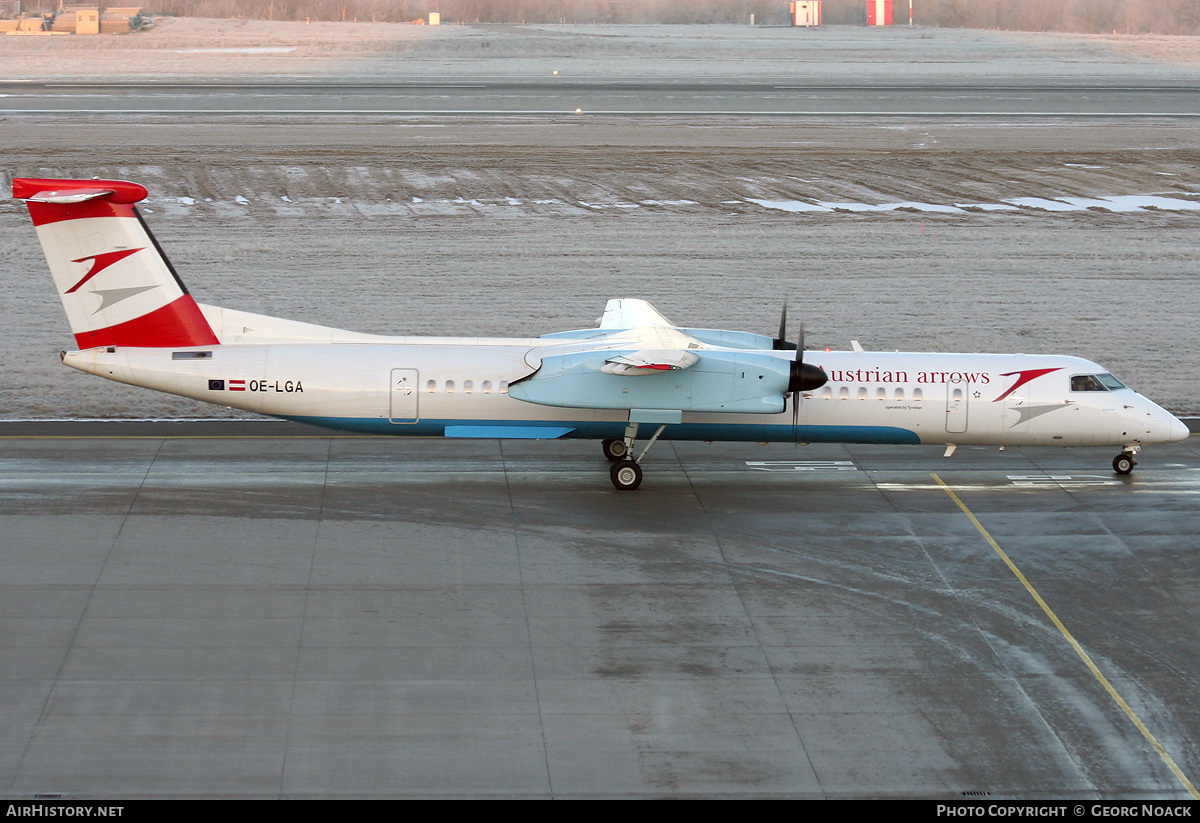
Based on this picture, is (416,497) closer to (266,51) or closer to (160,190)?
(160,190)

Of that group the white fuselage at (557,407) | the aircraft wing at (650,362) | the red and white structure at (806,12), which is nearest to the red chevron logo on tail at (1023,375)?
the white fuselage at (557,407)

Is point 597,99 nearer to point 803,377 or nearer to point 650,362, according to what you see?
point 803,377

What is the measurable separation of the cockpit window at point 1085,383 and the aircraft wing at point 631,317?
870cm

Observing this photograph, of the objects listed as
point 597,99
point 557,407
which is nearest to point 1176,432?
point 557,407

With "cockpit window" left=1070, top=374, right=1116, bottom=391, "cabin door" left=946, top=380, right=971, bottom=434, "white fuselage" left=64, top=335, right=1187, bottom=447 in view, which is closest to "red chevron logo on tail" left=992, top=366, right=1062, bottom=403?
"white fuselage" left=64, top=335, right=1187, bottom=447

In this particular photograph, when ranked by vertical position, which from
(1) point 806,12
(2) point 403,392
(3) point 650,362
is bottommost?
(2) point 403,392

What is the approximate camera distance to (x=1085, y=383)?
85.8ft

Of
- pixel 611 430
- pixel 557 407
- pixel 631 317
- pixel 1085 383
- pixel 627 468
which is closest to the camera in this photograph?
pixel 557 407

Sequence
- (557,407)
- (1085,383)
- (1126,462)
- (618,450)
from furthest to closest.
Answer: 1. (1126,462)
2. (1085,383)
3. (618,450)
4. (557,407)

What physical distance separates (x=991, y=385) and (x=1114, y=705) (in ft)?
32.0

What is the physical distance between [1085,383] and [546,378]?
11.6m

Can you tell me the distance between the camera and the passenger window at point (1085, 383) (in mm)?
26094

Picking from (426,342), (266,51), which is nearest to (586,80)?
(266,51)

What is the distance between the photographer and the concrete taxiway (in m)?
15.7
